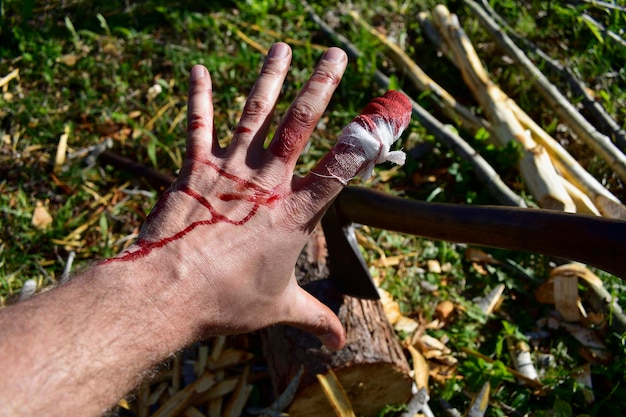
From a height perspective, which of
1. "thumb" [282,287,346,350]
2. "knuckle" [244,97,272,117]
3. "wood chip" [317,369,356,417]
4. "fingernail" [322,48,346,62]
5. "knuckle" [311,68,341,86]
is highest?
"fingernail" [322,48,346,62]

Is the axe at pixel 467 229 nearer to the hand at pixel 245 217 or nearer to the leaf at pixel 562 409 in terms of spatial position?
the hand at pixel 245 217

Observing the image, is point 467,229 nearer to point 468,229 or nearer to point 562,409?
point 468,229

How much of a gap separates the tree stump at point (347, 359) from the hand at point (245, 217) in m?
0.36

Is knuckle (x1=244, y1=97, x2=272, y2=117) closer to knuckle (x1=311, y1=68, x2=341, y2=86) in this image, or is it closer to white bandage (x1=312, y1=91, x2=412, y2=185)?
knuckle (x1=311, y1=68, x2=341, y2=86)

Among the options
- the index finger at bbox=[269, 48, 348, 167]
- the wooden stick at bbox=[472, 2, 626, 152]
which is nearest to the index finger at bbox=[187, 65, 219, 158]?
the index finger at bbox=[269, 48, 348, 167]

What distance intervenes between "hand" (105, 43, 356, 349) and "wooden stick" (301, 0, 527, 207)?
6.06 ft

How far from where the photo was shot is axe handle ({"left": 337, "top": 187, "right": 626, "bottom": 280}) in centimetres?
181

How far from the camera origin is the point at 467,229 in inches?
86.4

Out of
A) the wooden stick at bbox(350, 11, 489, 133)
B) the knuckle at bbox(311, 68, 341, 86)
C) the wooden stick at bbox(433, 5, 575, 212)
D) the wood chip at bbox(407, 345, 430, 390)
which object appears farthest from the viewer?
the wooden stick at bbox(350, 11, 489, 133)

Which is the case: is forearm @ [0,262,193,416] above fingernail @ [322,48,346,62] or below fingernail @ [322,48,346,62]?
below

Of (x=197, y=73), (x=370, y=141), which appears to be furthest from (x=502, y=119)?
(x=197, y=73)

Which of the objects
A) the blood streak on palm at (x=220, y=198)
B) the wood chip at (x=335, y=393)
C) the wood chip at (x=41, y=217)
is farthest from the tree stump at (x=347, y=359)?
the wood chip at (x=41, y=217)

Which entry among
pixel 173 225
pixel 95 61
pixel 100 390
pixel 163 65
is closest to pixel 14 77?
pixel 95 61

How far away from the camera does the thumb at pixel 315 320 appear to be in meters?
2.19
